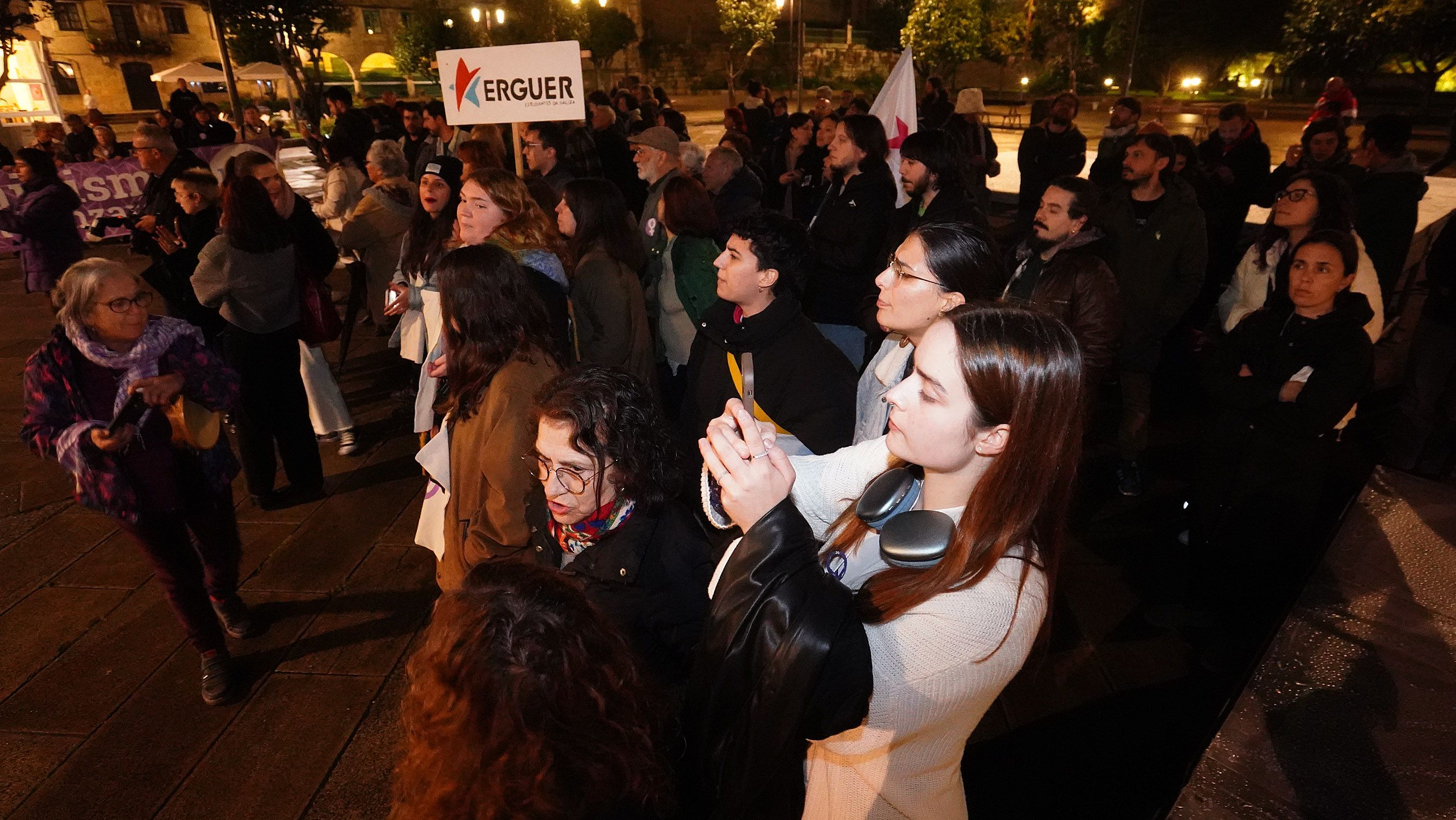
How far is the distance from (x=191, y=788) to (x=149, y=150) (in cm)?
476

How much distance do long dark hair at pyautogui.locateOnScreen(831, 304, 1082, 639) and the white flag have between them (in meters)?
4.84

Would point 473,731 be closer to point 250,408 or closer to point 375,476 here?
point 250,408

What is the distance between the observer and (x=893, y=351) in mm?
2730

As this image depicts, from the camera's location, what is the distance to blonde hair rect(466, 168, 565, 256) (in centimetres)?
380

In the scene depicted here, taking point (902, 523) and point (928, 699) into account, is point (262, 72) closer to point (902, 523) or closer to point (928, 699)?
point (902, 523)

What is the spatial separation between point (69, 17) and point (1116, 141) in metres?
49.4

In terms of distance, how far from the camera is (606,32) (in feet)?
136

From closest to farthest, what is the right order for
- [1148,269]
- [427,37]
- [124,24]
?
[1148,269] → [427,37] → [124,24]

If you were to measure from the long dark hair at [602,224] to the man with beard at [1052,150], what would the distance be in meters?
6.36

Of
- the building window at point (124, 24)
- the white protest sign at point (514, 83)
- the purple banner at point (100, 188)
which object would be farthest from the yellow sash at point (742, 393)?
the building window at point (124, 24)

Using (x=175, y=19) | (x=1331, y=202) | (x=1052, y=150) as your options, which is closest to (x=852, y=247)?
(x=1331, y=202)

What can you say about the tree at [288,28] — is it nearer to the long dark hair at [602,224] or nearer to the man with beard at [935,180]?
the long dark hair at [602,224]

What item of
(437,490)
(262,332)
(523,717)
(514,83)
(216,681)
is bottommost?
(216,681)

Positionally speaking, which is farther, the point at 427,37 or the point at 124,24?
the point at 124,24
